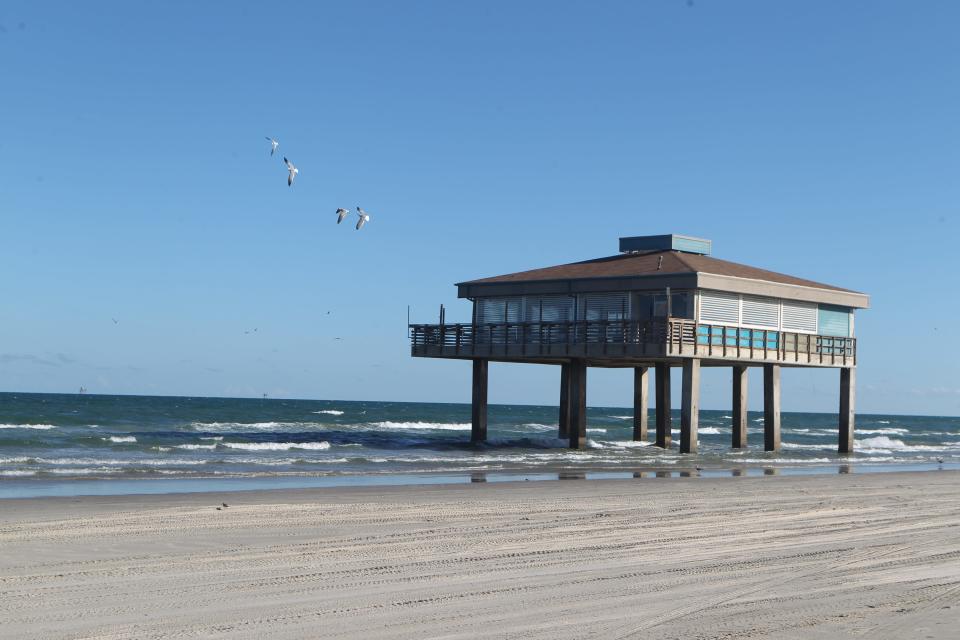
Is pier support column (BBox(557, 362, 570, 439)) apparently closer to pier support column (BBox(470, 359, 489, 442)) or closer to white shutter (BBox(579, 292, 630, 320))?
pier support column (BBox(470, 359, 489, 442))

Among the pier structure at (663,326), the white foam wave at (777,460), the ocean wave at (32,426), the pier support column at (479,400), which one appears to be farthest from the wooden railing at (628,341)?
the ocean wave at (32,426)

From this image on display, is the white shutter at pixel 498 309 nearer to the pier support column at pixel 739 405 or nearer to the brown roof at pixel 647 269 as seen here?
the brown roof at pixel 647 269

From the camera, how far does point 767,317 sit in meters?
42.1

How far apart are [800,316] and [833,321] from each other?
221cm

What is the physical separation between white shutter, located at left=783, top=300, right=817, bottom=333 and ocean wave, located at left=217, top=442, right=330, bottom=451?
16.8 meters

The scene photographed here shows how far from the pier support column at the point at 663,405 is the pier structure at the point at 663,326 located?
46 mm

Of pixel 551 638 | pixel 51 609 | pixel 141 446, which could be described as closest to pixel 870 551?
pixel 551 638

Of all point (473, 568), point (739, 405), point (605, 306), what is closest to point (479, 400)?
point (605, 306)

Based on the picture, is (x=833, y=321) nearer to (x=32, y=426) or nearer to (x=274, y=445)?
(x=274, y=445)

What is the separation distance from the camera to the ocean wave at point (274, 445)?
45.6 meters

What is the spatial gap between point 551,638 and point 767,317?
33.8m

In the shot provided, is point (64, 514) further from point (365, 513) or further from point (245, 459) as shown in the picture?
point (245, 459)

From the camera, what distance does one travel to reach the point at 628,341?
39688 millimetres

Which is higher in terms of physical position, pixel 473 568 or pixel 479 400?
pixel 479 400
